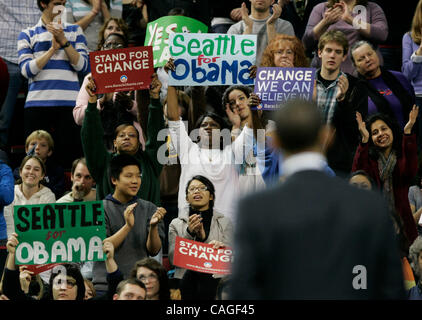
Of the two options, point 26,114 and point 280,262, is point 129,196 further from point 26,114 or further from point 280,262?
point 280,262

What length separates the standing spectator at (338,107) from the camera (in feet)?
21.2

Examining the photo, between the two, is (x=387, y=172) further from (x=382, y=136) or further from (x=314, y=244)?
(x=314, y=244)

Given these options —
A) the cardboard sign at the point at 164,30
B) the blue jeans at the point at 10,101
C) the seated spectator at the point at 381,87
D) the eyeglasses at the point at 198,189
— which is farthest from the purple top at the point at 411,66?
the blue jeans at the point at 10,101

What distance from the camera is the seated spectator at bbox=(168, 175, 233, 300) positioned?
5.59 m

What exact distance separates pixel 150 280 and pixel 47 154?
6.37ft

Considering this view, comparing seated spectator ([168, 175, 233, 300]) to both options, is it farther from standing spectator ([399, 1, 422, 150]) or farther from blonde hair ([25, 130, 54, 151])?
standing spectator ([399, 1, 422, 150])

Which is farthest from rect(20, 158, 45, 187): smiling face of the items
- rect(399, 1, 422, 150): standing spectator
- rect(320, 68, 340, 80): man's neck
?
rect(399, 1, 422, 150): standing spectator

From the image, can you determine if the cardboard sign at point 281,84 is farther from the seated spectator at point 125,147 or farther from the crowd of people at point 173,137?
the seated spectator at point 125,147

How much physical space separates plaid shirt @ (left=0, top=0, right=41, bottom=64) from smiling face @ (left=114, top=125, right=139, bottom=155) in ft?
6.51

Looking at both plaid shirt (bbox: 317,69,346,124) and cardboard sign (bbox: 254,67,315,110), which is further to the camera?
plaid shirt (bbox: 317,69,346,124)

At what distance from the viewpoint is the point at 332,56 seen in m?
6.55

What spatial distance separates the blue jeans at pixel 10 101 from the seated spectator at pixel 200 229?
2.33 m

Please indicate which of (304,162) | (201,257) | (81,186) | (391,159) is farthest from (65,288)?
(304,162)
